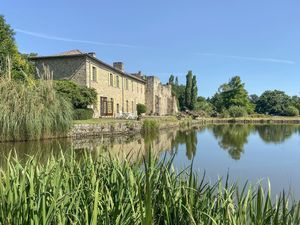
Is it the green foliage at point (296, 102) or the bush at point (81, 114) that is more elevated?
the green foliage at point (296, 102)

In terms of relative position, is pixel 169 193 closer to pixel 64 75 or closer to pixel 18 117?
pixel 18 117

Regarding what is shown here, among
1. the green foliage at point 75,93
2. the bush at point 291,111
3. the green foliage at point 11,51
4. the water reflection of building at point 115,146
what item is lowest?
the water reflection of building at point 115,146

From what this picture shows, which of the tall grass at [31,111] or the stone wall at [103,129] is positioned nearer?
the tall grass at [31,111]

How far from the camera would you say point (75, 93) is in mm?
18234

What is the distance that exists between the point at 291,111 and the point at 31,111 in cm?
4854

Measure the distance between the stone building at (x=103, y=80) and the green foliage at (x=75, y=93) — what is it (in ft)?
5.08

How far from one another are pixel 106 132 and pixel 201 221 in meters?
14.6

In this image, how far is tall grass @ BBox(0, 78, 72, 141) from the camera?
11.5 metres

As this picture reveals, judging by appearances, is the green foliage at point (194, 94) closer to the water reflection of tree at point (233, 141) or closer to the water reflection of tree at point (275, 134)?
the water reflection of tree at point (275, 134)

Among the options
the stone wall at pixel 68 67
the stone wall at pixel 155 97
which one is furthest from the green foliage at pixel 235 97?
the stone wall at pixel 68 67

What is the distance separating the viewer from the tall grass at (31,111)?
37.7 ft

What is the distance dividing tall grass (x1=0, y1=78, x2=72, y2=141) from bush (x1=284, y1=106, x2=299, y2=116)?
46.3 meters

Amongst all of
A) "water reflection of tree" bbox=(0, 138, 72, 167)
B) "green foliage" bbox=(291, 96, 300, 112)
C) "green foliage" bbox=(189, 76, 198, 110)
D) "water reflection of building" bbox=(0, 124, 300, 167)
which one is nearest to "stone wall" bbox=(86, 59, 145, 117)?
"water reflection of building" bbox=(0, 124, 300, 167)

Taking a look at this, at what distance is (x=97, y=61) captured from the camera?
23109 mm
